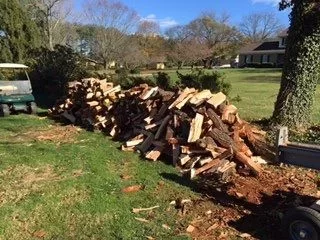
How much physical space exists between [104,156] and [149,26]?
230ft

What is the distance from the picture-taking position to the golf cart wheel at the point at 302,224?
4680mm

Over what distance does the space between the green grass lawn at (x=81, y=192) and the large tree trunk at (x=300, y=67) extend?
3350 mm

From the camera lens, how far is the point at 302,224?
4.84 meters

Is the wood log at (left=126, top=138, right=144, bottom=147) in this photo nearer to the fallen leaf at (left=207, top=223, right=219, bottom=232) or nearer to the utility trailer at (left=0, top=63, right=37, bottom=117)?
the fallen leaf at (left=207, top=223, right=219, bottom=232)

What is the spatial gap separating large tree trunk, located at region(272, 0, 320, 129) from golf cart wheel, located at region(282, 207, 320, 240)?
4.88 m

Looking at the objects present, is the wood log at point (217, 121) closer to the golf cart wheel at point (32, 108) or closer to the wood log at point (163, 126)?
the wood log at point (163, 126)

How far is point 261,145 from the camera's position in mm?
7992

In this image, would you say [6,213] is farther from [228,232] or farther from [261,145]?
[261,145]

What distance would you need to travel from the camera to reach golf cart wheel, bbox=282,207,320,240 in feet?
15.4

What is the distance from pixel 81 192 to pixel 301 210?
3094mm

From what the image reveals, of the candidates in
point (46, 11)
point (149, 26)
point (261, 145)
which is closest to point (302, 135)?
point (261, 145)

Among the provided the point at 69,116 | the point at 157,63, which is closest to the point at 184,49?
the point at 157,63

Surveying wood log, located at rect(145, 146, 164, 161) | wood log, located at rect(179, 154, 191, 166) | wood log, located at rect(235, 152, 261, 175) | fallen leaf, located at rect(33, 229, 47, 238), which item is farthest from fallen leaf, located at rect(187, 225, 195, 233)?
wood log, located at rect(145, 146, 164, 161)

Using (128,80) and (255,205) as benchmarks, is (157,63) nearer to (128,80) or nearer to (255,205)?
(128,80)
